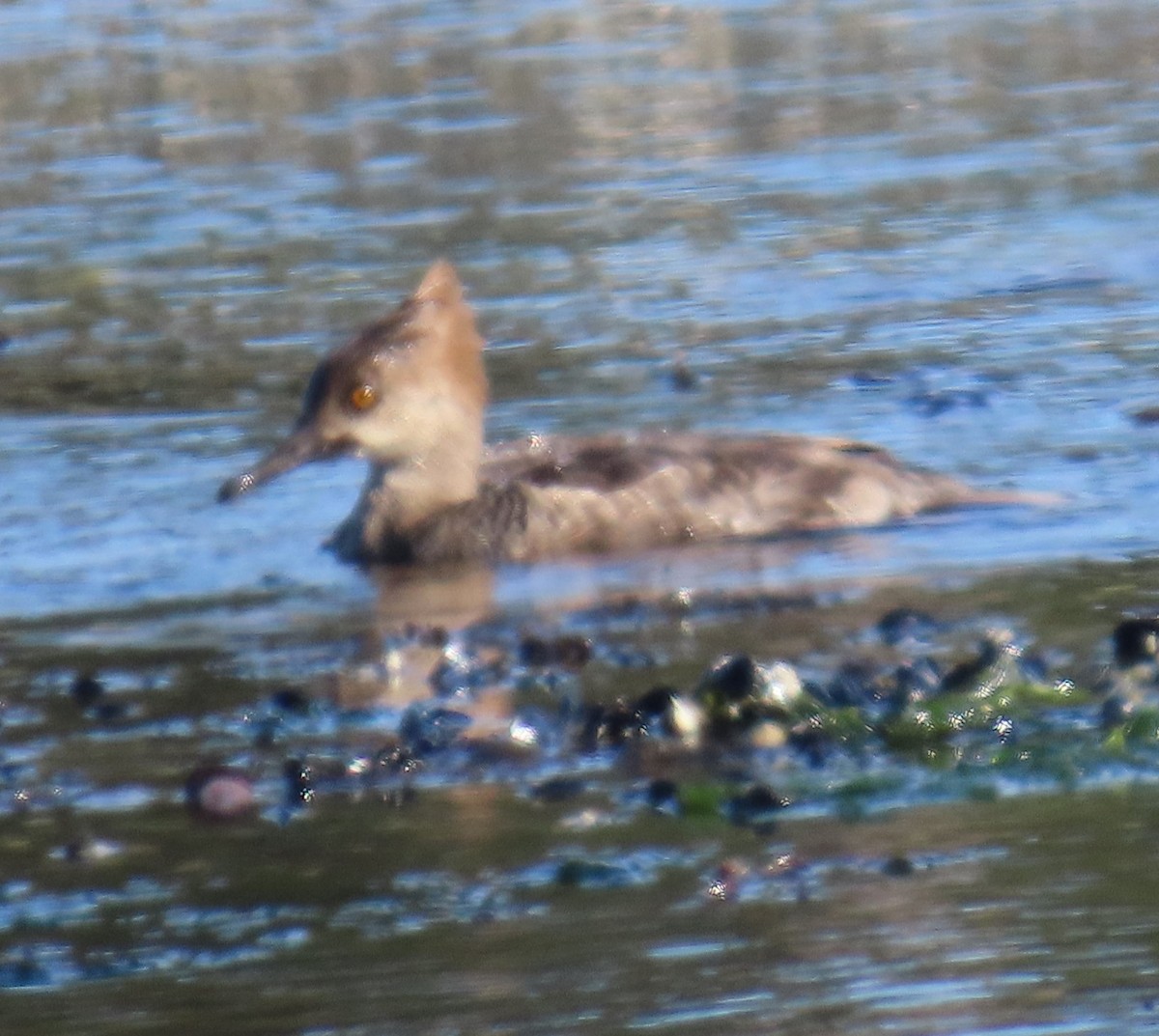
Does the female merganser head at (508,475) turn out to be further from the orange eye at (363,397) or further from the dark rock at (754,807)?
the dark rock at (754,807)

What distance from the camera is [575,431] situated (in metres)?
12.7

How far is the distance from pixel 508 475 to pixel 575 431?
1.47 m

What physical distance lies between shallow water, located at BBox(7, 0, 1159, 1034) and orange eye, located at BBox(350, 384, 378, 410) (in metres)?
0.61

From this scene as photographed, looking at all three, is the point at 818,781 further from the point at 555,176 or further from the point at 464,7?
the point at 464,7

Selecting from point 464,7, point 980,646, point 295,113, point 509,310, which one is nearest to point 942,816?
point 980,646

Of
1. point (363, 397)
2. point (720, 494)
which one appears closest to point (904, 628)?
point (720, 494)

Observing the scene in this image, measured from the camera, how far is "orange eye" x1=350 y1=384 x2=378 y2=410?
11.2 metres

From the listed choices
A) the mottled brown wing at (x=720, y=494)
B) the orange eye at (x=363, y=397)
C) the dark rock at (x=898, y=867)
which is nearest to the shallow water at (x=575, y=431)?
the dark rock at (x=898, y=867)

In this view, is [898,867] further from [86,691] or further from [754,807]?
[86,691]

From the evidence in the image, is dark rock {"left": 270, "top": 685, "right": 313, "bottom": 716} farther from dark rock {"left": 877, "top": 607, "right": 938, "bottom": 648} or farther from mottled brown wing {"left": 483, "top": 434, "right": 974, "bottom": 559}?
mottled brown wing {"left": 483, "top": 434, "right": 974, "bottom": 559}

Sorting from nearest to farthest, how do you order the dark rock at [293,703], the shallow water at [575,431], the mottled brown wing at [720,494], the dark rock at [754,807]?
Answer: the shallow water at [575,431] → the dark rock at [754,807] → the dark rock at [293,703] → the mottled brown wing at [720,494]

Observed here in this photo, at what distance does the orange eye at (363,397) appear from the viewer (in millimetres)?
11180

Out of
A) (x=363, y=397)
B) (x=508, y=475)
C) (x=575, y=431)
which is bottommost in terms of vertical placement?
(x=575, y=431)

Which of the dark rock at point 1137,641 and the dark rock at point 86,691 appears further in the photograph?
the dark rock at point 86,691
